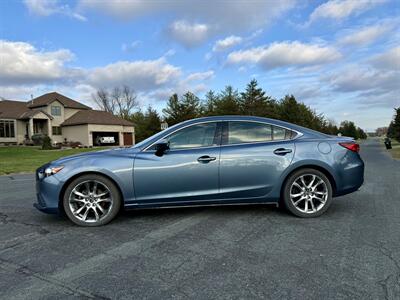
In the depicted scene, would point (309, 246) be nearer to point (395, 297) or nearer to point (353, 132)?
point (395, 297)

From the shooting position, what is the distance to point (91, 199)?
4750 mm

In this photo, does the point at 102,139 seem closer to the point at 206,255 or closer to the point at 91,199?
the point at 91,199

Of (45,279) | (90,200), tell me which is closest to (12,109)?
(90,200)

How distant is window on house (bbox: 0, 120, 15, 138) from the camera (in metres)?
43.8

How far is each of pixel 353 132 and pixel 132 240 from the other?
385 feet

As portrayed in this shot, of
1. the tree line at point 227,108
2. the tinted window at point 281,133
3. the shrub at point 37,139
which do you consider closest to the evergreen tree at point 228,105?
the tree line at point 227,108

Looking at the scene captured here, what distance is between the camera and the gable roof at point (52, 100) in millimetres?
47378

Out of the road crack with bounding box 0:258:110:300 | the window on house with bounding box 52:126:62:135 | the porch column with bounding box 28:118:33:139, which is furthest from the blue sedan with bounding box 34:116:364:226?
the window on house with bounding box 52:126:62:135

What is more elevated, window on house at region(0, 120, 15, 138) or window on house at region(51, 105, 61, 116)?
window on house at region(51, 105, 61, 116)

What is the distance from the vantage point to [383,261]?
3.37 metres

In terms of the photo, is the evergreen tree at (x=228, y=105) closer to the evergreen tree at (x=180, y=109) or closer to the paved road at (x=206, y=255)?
the evergreen tree at (x=180, y=109)

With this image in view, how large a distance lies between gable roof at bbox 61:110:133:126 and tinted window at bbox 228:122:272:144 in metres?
43.8

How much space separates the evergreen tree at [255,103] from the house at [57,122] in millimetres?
19757

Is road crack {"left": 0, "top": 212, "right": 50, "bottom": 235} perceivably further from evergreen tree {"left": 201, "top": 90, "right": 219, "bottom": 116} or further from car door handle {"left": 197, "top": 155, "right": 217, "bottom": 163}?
evergreen tree {"left": 201, "top": 90, "right": 219, "bottom": 116}
